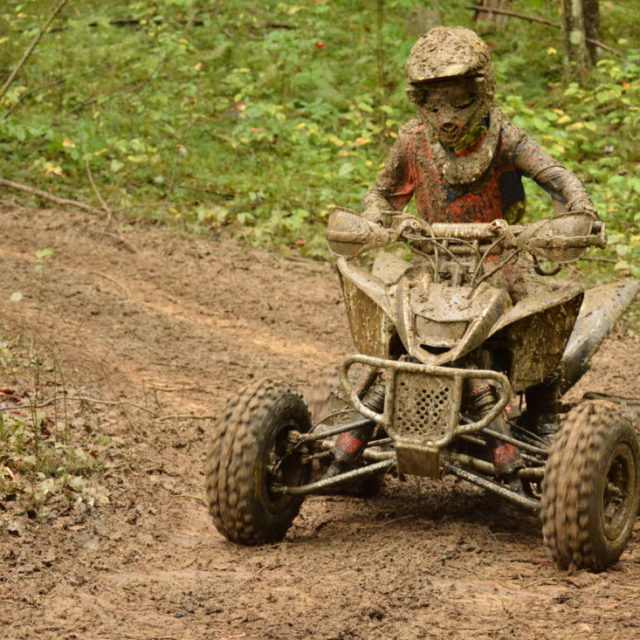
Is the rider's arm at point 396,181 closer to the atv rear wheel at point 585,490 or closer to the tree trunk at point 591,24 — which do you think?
the atv rear wheel at point 585,490

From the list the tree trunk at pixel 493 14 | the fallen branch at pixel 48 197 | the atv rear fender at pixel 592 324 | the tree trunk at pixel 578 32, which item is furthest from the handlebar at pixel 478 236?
the tree trunk at pixel 493 14

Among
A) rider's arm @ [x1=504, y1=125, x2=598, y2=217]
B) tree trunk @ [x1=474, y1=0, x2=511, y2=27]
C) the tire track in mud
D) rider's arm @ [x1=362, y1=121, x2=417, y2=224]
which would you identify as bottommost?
tree trunk @ [x1=474, y1=0, x2=511, y2=27]

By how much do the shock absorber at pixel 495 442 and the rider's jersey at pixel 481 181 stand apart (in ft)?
3.64

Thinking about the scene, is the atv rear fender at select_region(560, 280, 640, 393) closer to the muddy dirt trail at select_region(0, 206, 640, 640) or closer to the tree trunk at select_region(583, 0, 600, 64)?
the muddy dirt trail at select_region(0, 206, 640, 640)

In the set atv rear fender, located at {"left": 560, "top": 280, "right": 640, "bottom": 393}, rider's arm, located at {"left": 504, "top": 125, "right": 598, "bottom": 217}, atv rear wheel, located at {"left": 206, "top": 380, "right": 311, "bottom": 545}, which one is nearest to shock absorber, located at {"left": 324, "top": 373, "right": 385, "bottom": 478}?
atv rear wheel, located at {"left": 206, "top": 380, "right": 311, "bottom": 545}

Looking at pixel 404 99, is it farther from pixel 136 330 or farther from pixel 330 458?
pixel 330 458

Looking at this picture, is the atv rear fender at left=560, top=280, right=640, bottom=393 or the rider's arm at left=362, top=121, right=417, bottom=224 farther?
the atv rear fender at left=560, top=280, right=640, bottom=393

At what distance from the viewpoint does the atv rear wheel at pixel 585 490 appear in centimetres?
443

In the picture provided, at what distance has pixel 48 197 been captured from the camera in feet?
37.3

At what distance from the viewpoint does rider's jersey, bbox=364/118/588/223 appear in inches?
221

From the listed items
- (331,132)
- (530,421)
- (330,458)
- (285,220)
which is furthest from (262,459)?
(331,132)

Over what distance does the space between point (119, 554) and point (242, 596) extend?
2.86ft

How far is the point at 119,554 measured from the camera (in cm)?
496

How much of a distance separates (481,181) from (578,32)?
914cm
